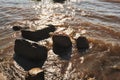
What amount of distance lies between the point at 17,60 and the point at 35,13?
5702 mm

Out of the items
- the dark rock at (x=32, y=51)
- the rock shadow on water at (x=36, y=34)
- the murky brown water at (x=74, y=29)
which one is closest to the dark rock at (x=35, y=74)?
the murky brown water at (x=74, y=29)

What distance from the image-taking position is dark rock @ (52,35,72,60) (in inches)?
305

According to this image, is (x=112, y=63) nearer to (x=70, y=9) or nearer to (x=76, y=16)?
(x=76, y=16)

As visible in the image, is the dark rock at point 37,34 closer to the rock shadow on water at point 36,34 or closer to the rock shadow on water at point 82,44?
the rock shadow on water at point 36,34

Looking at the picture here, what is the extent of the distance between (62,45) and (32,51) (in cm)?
106

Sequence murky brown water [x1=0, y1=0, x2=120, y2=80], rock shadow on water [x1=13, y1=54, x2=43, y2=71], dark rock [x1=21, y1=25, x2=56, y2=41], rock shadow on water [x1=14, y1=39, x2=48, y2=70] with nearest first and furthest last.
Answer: murky brown water [x1=0, y1=0, x2=120, y2=80], rock shadow on water [x1=13, y1=54, x2=43, y2=71], rock shadow on water [x1=14, y1=39, x2=48, y2=70], dark rock [x1=21, y1=25, x2=56, y2=41]

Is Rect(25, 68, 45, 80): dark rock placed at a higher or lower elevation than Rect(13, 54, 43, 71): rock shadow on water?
higher

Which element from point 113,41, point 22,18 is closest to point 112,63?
point 113,41

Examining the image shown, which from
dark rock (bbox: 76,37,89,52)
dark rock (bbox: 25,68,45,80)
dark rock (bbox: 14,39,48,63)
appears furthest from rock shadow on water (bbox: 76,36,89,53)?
dark rock (bbox: 25,68,45,80)

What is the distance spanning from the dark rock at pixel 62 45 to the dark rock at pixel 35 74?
1.36 meters

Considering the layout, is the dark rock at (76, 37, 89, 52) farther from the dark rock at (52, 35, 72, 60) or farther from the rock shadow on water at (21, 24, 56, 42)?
the rock shadow on water at (21, 24, 56, 42)

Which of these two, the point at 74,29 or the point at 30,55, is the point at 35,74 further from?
the point at 74,29

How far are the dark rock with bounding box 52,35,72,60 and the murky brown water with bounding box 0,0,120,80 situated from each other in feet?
0.62

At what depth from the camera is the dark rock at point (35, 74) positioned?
6.29 meters
